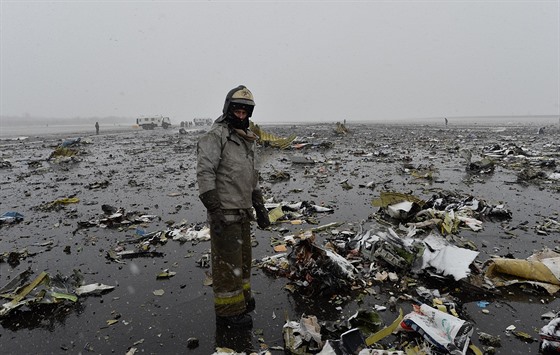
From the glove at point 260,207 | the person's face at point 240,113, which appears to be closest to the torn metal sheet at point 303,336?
the glove at point 260,207

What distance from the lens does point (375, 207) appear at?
718 centimetres

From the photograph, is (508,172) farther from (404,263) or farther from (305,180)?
(404,263)

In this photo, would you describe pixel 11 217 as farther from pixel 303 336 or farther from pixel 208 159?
pixel 303 336

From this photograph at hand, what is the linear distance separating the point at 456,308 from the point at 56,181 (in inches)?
479

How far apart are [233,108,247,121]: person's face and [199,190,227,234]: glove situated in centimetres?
78

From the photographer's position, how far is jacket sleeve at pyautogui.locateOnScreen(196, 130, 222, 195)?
291 cm

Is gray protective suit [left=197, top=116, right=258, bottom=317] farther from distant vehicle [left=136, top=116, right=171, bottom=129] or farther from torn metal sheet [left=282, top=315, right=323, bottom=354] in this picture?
distant vehicle [left=136, top=116, right=171, bottom=129]

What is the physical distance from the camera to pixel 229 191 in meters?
3.11

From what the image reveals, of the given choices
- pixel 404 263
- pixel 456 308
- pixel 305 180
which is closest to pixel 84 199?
pixel 305 180

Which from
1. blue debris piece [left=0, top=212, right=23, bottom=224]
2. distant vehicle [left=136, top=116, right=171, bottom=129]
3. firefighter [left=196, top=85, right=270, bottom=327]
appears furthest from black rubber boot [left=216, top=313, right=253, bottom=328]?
distant vehicle [left=136, top=116, right=171, bottom=129]

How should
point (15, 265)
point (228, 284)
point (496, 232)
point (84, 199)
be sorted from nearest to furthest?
point (228, 284)
point (15, 265)
point (496, 232)
point (84, 199)

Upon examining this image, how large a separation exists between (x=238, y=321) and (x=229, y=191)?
1.31 meters

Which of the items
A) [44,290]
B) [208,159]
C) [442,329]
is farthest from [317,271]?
[44,290]

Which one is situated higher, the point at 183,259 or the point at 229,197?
the point at 229,197
